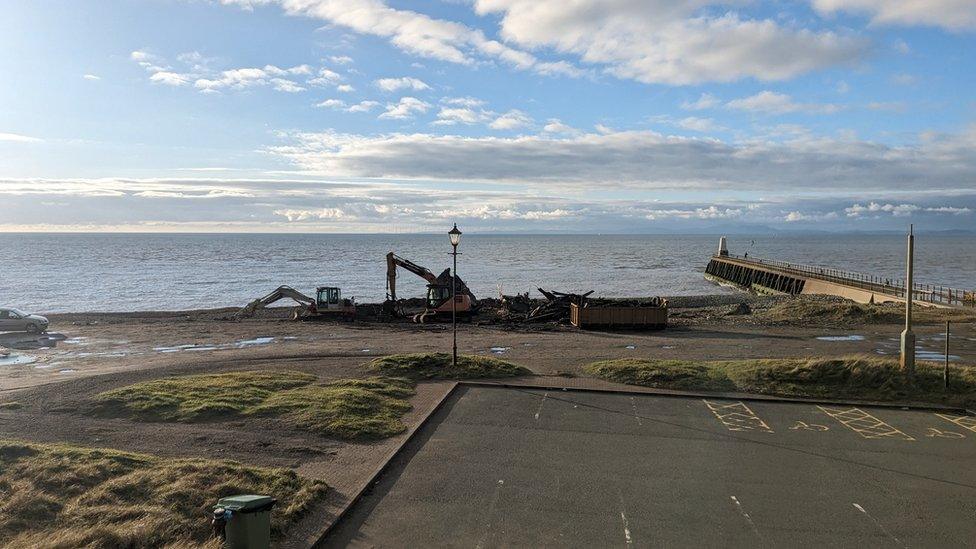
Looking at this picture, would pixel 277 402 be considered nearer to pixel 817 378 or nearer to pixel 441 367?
pixel 441 367

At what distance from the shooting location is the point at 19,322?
116 feet

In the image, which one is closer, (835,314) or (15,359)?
(15,359)

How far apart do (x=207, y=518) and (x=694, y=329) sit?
30.9 meters

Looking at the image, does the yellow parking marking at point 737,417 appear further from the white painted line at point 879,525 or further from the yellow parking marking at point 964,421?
the yellow parking marking at point 964,421

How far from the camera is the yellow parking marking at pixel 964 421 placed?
50.7 feet

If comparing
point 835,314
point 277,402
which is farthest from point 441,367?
point 835,314

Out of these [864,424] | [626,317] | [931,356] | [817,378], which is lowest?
[931,356]

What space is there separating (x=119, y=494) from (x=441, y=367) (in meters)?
12.2

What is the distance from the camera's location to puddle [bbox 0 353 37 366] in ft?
85.7

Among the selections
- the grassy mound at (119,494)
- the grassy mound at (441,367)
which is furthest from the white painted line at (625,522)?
the grassy mound at (441,367)

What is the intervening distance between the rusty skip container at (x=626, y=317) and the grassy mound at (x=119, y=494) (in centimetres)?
2665

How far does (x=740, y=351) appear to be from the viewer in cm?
2766

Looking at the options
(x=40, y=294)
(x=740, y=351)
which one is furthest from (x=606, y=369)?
(x=40, y=294)

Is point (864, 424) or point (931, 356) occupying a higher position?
point (864, 424)
